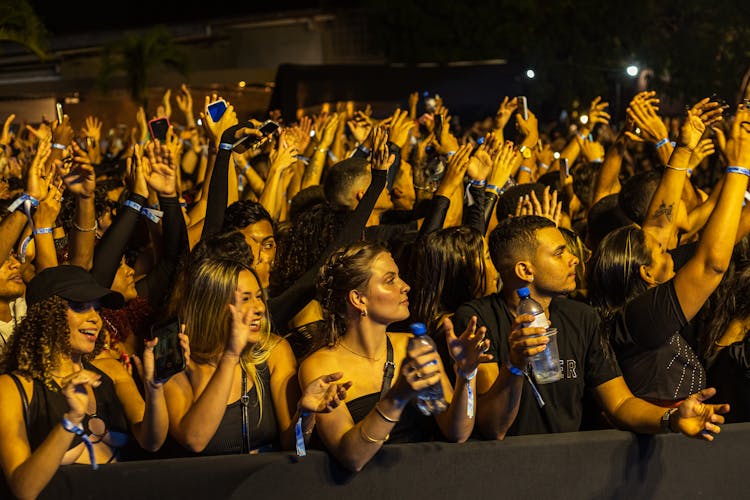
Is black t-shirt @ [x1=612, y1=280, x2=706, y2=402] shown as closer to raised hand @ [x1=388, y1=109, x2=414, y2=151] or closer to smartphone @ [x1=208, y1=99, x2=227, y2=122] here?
raised hand @ [x1=388, y1=109, x2=414, y2=151]

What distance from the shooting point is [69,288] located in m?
4.21

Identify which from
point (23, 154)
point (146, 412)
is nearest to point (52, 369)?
point (146, 412)

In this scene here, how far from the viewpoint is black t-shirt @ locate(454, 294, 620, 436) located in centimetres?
446

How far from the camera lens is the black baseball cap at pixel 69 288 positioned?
4.20 meters

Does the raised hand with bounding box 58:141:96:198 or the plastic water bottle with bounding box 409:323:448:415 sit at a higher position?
the raised hand with bounding box 58:141:96:198

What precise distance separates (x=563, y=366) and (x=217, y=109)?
339 centimetres

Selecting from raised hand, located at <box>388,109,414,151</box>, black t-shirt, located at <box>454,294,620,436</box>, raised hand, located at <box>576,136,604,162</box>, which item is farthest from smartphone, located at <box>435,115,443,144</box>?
black t-shirt, located at <box>454,294,620,436</box>

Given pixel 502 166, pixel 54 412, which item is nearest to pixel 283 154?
pixel 502 166

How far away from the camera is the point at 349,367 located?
437cm

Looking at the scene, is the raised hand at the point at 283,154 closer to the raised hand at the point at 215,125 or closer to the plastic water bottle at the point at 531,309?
the raised hand at the point at 215,125

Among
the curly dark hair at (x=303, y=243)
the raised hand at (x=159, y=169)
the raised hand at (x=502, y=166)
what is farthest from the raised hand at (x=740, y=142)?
the raised hand at (x=159, y=169)

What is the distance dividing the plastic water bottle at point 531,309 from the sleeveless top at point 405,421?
0.58 metres

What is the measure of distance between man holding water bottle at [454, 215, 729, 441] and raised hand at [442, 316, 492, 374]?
0.46 ft

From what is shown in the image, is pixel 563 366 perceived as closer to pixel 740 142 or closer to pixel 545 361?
pixel 545 361
